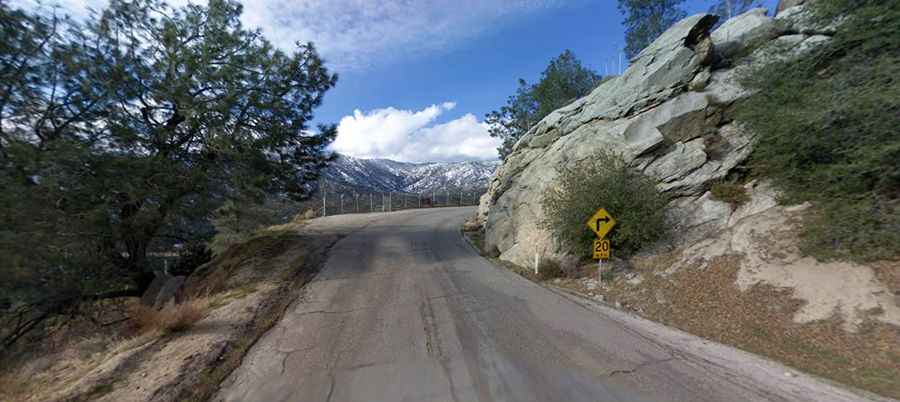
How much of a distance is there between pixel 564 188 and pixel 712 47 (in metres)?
8.79

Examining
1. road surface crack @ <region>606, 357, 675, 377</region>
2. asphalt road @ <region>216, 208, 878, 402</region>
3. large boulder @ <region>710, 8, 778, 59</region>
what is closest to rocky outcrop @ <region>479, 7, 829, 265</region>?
large boulder @ <region>710, 8, 778, 59</region>

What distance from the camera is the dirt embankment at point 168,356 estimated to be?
400 cm

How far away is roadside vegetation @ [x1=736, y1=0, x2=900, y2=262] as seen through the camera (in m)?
6.13

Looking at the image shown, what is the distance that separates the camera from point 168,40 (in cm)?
1091

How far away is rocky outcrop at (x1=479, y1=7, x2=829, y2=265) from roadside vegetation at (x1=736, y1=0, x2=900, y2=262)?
88 cm

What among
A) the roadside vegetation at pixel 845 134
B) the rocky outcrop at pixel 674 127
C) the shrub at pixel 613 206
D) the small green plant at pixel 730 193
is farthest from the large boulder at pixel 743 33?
the shrub at pixel 613 206

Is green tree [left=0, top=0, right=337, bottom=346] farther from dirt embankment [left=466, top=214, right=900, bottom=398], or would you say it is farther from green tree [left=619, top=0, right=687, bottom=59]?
green tree [left=619, top=0, right=687, bottom=59]

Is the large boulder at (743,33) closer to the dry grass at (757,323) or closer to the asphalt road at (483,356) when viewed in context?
the dry grass at (757,323)

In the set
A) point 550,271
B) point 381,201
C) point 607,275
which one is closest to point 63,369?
point 550,271

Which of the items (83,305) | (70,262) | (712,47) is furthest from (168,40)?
(712,47)

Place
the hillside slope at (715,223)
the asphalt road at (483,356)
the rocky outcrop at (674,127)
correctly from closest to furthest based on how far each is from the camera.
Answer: the asphalt road at (483,356)
the hillside slope at (715,223)
the rocky outcrop at (674,127)

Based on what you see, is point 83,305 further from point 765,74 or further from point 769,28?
point 769,28

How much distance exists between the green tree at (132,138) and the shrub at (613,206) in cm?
959

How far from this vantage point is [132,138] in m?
9.64
